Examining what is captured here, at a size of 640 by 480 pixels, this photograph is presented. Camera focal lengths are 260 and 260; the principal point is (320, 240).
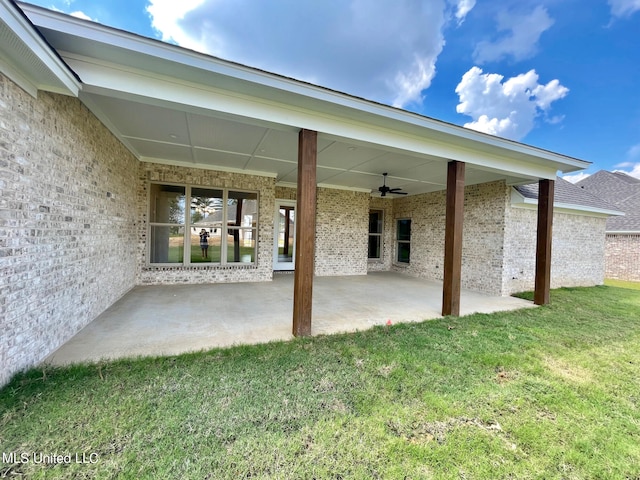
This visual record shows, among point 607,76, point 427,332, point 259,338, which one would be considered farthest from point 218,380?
point 607,76

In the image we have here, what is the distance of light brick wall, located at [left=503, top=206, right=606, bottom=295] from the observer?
6949 mm

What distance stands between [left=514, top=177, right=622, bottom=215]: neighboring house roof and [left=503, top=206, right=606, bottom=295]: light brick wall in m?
0.32

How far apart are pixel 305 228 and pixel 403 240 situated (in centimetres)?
768

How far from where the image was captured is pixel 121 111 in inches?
148

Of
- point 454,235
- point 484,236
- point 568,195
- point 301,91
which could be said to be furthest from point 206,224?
point 568,195

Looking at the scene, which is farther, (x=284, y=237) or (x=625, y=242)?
(x=625, y=242)

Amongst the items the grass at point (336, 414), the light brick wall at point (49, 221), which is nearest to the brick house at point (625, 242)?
the grass at point (336, 414)

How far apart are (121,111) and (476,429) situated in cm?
554

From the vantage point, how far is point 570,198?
27.8 ft

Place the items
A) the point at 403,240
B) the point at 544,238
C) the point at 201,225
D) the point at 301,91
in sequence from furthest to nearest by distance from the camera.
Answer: the point at 403,240 < the point at 201,225 < the point at 544,238 < the point at 301,91

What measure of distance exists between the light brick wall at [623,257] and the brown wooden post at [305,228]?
14888 millimetres

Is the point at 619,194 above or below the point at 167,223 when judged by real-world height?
above

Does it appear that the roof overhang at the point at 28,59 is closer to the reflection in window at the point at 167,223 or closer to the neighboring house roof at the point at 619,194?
the reflection in window at the point at 167,223

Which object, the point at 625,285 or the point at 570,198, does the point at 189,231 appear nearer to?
the point at 570,198
